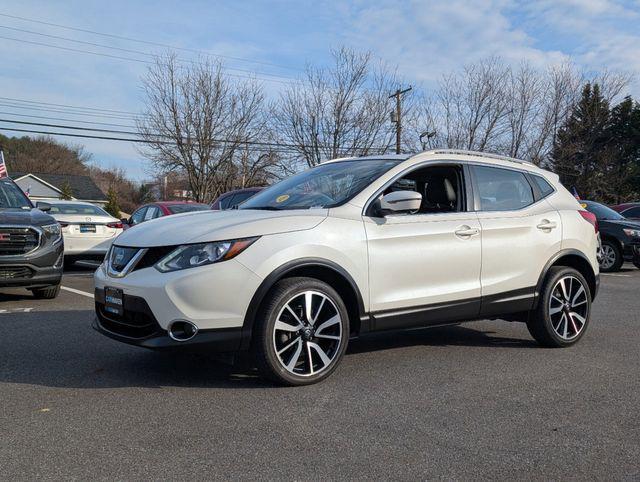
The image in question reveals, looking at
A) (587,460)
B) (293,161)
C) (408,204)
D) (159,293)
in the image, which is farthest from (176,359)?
(293,161)

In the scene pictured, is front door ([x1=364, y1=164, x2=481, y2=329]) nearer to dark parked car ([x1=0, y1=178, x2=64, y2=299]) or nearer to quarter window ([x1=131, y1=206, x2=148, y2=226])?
dark parked car ([x1=0, y1=178, x2=64, y2=299])

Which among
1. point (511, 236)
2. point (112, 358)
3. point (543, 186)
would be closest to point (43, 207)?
point (112, 358)

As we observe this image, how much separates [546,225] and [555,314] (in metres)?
0.82

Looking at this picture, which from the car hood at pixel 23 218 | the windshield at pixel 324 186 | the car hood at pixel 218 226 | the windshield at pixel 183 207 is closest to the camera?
the car hood at pixel 218 226

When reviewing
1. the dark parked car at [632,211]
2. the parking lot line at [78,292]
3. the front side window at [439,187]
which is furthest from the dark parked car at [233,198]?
the dark parked car at [632,211]

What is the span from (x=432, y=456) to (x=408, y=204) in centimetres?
194

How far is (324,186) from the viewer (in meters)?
5.11

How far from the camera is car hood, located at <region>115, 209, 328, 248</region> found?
4.11 metres

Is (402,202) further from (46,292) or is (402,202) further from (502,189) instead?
(46,292)

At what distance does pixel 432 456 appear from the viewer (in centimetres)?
318

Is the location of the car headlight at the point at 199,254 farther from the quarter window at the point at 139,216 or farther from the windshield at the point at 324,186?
the quarter window at the point at 139,216

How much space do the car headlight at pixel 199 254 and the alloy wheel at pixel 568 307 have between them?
3.14 m

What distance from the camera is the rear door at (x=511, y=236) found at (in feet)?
17.3

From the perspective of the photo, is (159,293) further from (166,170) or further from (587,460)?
(166,170)
